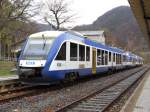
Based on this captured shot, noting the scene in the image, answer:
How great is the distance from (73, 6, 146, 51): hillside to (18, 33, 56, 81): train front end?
120 metres

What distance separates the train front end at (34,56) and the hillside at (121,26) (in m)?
120

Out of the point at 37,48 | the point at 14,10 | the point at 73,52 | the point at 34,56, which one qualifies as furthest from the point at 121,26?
the point at 34,56

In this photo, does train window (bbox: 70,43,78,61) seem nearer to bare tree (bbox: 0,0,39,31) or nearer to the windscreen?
the windscreen

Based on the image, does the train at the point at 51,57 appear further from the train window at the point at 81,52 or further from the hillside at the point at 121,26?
the hillside at the point at 121,26

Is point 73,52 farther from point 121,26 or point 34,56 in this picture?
point 121,26

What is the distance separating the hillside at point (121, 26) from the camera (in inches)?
5645

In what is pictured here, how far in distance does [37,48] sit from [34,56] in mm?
594

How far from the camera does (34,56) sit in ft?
61.5

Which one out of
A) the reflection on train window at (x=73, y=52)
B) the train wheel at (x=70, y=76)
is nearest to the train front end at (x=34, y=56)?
the reflection on train window at (x=73, y=52)

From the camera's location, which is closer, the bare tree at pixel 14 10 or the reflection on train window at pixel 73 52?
the reflection on train window at pixel 73 52

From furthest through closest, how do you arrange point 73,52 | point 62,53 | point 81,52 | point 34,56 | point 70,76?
point 81,52
point 73,52
point 70,76
point 62,53
point 34,56

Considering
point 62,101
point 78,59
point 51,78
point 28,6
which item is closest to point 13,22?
point 28,6

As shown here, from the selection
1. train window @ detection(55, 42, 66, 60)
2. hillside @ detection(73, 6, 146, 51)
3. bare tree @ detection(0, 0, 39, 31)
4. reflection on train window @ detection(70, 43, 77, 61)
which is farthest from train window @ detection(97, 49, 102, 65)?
hillside @ detection(73, 6, 146, 51)

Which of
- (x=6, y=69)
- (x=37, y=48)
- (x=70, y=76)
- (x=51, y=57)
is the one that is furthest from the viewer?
(x=6, y=69)
